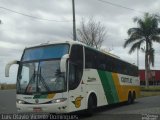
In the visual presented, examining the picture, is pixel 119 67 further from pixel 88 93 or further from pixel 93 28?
pixel 93 28

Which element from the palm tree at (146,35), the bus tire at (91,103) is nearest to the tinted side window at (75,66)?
the bus tire at (91,103)

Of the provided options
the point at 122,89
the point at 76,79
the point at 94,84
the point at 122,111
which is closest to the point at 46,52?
the point at 76,79

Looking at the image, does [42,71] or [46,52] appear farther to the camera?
[46,52]

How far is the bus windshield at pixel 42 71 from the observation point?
638 inches

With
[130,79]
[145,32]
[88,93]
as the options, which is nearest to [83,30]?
[145,32]

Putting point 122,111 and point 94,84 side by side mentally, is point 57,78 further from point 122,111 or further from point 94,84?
point 122,111

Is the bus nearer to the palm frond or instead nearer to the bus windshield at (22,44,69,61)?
the bus windshield at (22,44,69,61)

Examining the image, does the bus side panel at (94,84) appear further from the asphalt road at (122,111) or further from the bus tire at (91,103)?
the asphalt road at (122,111)

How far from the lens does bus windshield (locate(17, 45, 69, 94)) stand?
16.2 meters

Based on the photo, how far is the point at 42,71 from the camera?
1650cm

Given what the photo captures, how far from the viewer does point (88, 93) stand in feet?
60.6

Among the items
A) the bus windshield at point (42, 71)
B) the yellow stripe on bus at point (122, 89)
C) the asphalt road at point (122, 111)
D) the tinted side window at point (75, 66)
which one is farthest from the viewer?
the yellow stripe on bus at point (122, 89)

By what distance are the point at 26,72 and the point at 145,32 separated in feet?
141

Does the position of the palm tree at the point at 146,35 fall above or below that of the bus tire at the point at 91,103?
above
